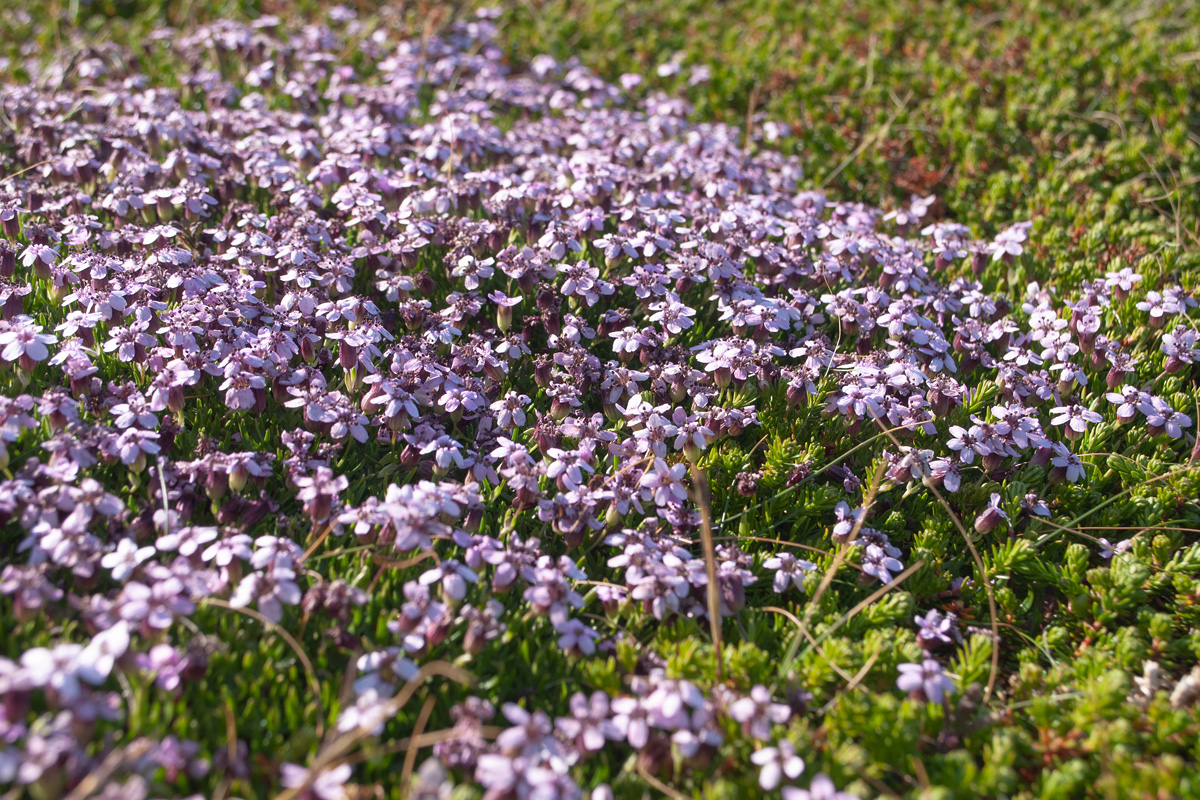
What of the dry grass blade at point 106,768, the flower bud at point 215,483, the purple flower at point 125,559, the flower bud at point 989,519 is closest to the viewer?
the dry grass blade at point 106,768

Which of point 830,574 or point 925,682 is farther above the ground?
point 830,574

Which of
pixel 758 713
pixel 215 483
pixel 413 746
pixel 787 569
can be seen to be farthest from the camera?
pixel 787 569

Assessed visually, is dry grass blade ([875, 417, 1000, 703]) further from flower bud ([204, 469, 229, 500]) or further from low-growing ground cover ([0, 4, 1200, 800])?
flower bud ([204, 469, 229, 500])

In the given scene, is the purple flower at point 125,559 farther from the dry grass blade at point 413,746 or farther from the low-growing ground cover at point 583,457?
the dry grass blade at point 413,746

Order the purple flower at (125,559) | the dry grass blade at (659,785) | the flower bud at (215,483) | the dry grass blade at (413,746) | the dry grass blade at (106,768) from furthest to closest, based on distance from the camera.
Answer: the flower bud at (215,483), the purple flower at (125,559), the dry grass blade at (659,785), the dry grass blade at (413,746), the dry grass blade at (106,768)

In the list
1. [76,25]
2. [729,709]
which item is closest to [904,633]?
[729,709]

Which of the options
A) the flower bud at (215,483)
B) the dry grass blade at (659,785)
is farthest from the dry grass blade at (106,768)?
the dry grass blade at (659,785)

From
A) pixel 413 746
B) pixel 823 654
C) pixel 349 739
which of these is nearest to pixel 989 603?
pixel 823 654

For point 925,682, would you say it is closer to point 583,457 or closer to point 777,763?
point 777,763
